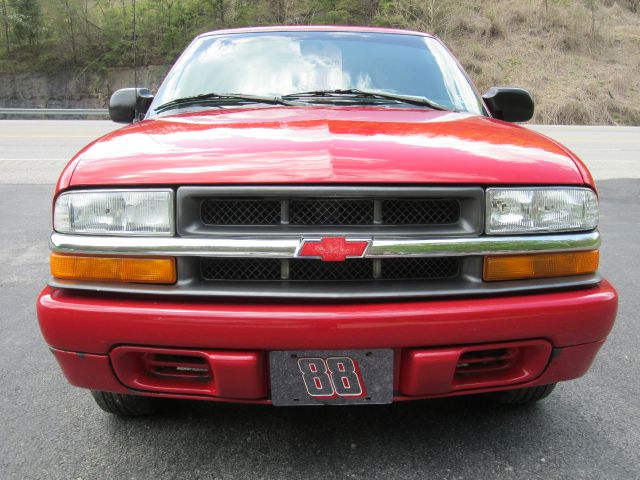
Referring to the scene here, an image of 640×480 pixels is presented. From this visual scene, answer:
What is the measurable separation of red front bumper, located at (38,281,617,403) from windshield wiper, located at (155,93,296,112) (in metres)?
1.19

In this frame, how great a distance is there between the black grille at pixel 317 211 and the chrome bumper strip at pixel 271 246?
0.26 feet

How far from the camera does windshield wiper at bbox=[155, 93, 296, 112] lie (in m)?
2.60

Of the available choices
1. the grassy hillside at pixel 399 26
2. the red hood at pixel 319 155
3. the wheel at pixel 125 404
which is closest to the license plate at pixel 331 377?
the red hood at pixel 319 155

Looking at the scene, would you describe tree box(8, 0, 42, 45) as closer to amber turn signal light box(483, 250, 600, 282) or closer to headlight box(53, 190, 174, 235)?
headlight box(53, 190, 174, 235)

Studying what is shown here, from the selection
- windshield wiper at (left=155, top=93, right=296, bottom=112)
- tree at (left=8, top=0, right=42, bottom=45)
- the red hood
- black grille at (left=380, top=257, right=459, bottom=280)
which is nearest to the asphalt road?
black grille at (left=380, top=257, right=459, bottom=280)

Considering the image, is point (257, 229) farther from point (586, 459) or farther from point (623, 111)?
point (623, 111)

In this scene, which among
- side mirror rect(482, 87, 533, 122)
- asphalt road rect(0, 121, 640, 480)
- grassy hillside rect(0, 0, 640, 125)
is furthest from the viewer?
grassy hillside rect(0, 0, 640, 125)

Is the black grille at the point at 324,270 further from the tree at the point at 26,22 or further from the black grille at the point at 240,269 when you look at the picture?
the tree at the point at 26,22

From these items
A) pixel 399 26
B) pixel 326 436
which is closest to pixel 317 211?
pixel 326 436

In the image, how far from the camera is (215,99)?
8.74 feet

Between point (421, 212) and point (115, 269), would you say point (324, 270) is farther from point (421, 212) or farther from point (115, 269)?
point (115, 269)

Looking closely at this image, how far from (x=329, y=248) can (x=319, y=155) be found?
0.97 feet

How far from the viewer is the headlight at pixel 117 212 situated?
175cm

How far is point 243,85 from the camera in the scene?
2.77 meters
